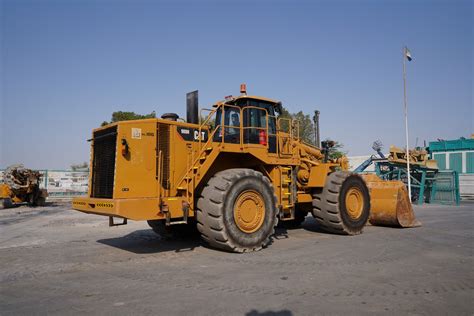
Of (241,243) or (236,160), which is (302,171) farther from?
(241,243)

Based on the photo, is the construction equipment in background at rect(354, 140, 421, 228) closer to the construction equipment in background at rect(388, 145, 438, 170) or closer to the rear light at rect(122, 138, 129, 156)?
the rear light at rect(122, 138, 129, 156)

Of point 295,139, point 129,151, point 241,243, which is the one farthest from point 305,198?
point 129,151

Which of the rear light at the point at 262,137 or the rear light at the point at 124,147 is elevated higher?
the rear light at the point at 262,137

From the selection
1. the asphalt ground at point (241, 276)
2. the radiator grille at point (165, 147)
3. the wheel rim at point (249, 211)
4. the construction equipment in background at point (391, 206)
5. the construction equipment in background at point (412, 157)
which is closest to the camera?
the asphalt ground at point (241, 276)

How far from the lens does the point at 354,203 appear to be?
10.9 metres

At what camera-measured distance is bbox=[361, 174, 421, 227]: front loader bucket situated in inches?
466

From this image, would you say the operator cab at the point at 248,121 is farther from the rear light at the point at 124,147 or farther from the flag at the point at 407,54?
the flag at the point at 407,54

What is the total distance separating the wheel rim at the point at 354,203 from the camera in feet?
35.2

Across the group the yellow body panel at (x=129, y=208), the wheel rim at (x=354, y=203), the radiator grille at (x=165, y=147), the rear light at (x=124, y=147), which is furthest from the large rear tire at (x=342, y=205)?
the rear light at (x=124, y=147)

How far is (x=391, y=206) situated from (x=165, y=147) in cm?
781

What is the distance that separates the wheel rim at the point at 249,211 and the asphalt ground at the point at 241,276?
0.62m

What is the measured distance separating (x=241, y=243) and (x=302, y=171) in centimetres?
368

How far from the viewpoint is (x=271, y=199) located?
→ 27.9 ft

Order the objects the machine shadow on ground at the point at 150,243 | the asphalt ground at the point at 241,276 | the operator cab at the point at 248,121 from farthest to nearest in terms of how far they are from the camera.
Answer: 1. the operator cab at the point at 248,121
2. the machine shadow on ground at the point at 150,243
3. the asphalt ground at the point at 241,276
